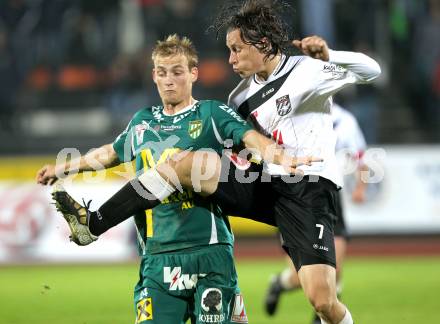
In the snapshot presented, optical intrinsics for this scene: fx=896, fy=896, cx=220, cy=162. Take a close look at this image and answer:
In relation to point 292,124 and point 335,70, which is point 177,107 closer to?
point 292,124

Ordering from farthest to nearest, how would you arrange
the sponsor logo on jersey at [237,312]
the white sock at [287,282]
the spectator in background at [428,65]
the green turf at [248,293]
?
the spectator in background at [428,65] < the green turf at [248,293] < the white sock at [287,282] < the sponsor logo on jersey at [237,312]

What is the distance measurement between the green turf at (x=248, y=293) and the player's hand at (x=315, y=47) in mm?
3059

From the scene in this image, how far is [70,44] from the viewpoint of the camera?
1560 centimetres

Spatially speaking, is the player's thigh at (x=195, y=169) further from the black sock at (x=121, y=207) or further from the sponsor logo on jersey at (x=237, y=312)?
the sponsor logo on jersey at (x=237, y=312)

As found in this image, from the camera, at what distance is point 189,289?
5363mm

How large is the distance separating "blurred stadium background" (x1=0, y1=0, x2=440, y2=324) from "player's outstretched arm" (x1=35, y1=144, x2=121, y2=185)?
16.3 feet

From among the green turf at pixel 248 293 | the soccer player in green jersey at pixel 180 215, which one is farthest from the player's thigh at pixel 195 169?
the green turf at pixel 248 293

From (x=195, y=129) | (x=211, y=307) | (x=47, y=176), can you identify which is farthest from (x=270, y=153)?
(x=47, y=176)

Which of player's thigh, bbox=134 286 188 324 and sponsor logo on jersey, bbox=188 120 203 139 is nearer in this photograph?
player's thigh, bbox=134 286 188 324

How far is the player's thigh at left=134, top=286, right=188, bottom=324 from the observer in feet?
17.3

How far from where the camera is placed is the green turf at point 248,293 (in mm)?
8375

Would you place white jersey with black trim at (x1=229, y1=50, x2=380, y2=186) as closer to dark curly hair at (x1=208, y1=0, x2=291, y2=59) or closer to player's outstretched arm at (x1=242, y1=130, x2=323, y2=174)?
dark curly hair at (x1=208, y1=0, x2=291, y2=59)

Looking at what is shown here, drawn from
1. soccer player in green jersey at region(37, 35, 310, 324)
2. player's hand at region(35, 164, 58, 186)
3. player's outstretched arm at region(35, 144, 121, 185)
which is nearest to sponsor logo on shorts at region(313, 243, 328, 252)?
soccer player in green jersey at region(37, 35, 310, 324)

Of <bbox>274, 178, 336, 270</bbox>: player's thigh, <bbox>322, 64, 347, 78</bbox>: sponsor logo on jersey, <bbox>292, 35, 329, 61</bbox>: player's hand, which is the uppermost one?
<bbox>292, 35, 329, 61</bbox>: player's hand
